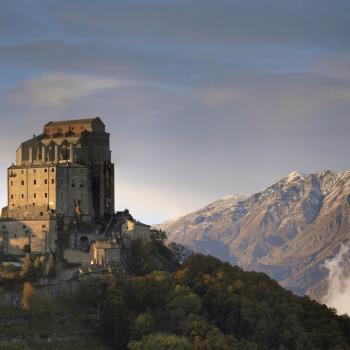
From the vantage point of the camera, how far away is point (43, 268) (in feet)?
A: 550

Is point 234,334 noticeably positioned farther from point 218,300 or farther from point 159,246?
point 159,246

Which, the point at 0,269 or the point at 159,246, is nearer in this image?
the point at 0,269

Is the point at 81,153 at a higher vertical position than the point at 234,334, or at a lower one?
higher

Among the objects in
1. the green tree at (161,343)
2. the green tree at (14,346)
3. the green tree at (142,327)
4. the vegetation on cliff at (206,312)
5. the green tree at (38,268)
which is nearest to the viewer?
the green tree at (14,346)

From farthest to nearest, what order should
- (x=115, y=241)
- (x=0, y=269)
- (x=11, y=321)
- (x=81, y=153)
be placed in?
1. (x=81, y=153)
2. (x=115, y=241)
3. (x=0, y=269)
4. (x=11, y=321)

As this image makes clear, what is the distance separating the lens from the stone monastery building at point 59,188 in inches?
7028

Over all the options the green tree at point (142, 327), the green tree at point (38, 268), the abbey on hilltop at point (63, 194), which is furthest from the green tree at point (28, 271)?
the green tree at point (142, 327)

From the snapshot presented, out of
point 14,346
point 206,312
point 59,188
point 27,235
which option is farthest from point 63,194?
point 14,346

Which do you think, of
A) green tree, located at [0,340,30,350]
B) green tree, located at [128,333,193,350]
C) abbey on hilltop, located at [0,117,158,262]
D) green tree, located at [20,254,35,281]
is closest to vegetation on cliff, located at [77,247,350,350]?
green tree, located at [128,333,193,350]

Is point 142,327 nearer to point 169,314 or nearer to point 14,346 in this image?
point 169,314

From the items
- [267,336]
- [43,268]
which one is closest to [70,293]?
[43,268]

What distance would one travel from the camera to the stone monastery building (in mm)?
178500

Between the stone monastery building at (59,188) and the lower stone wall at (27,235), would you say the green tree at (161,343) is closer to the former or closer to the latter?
the stone monastery building at (59,188)

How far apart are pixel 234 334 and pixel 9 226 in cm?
3691
